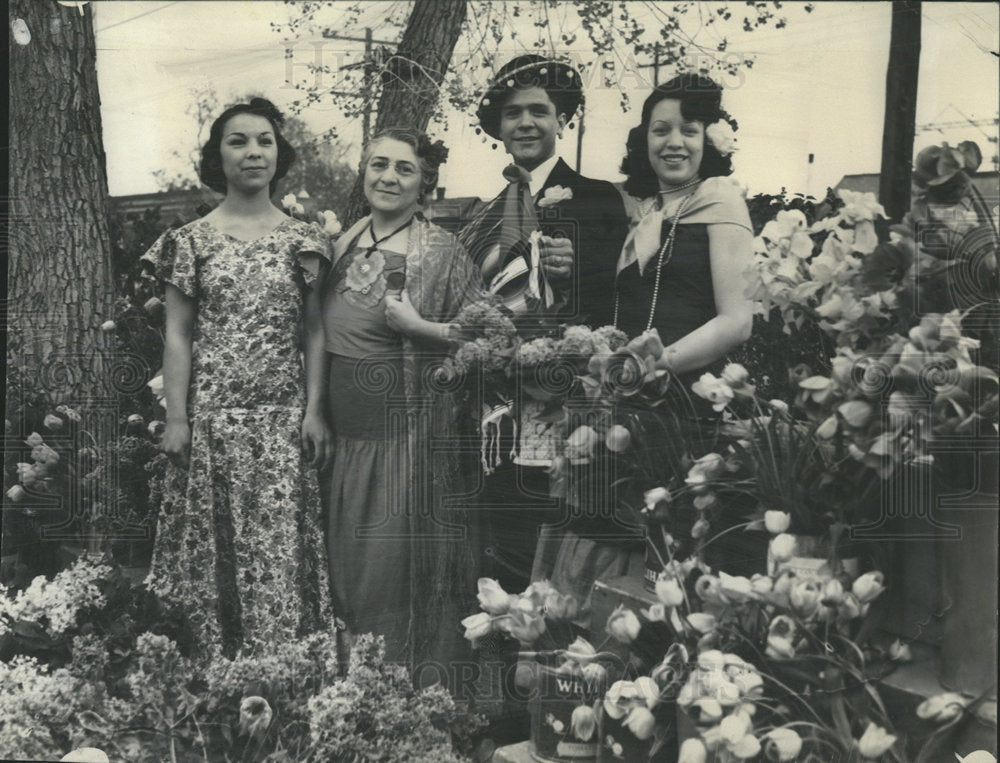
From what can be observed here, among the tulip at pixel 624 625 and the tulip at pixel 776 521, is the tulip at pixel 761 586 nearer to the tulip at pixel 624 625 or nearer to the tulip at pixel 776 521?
the tulip at pixel 776 521

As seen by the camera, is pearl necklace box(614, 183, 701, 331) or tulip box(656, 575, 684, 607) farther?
pearl necklace box(614, 183, 701, 331)

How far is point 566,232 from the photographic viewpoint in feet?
10.3

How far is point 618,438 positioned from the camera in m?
3.05

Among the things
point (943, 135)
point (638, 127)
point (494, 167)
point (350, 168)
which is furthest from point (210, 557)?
point (943, 135)

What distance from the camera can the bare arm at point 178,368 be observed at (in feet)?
10.7

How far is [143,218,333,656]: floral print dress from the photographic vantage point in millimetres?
3215

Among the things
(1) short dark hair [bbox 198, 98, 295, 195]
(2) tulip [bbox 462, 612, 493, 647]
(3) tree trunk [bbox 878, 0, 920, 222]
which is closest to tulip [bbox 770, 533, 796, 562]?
(2) tulip [bbox 462, 612, 493, 647]

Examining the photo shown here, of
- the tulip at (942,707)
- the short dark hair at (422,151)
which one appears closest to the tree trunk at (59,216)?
the short dark hair at (422,151)

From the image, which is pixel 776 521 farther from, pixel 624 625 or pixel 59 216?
pixel 59 216

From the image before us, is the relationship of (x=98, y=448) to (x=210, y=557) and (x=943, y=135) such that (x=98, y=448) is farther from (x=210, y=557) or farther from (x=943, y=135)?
(x=943, y=135)

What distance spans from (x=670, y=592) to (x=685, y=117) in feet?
4.31

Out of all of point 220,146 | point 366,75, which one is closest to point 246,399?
point 220,146

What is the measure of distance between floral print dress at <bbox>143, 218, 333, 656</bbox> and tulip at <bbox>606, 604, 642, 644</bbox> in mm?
848

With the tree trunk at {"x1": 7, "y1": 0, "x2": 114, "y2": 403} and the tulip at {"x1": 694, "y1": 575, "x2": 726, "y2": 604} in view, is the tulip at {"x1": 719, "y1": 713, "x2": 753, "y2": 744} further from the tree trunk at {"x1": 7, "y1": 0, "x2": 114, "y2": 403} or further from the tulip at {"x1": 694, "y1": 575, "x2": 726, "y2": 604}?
the tree trunk at {"x1": 7, "y1": 0, "x2": 114, "y2": 403}
